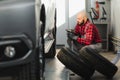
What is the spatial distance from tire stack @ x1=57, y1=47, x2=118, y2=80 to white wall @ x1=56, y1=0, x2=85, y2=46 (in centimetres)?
436

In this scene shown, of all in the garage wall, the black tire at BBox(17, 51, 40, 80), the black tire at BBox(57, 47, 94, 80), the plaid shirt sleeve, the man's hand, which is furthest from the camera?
the garage wall

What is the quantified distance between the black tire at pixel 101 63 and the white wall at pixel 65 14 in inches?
175

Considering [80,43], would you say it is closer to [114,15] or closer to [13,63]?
[114,15]

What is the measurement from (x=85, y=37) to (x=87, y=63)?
71.6 inches

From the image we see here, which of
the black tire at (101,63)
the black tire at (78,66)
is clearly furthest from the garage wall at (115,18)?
the black tire at (78,66)

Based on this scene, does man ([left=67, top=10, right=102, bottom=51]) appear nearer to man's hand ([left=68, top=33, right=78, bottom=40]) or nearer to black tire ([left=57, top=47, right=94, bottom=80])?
man's hand ([left=68, top=33, right=78, bottom=40])

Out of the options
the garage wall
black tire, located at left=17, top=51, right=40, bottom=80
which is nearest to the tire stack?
black tire, located at left=17, top=51, right=40, bottom=80

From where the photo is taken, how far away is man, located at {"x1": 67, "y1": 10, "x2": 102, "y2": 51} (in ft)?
23.0

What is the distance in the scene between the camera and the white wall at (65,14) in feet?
32.4

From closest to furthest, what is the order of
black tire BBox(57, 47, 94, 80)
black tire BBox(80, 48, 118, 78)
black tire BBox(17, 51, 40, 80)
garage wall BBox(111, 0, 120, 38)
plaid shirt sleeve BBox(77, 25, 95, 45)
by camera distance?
black tire BBox(17, 51, 40, 80)
black tire BBox(57, 47, 94, 80)
black tire BBox(80, 48, 118, 78)
plaid shirt sleeve BBox(77, 25, 95, 45)
garage wall BBox(111, 0, 120, 38)

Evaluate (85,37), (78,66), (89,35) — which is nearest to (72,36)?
(85,37)

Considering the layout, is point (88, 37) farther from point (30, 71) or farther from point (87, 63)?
point (30, 71)

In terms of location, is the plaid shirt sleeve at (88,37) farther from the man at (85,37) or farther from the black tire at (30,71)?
the black tire at (30,71)

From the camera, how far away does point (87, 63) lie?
5.35 metres
